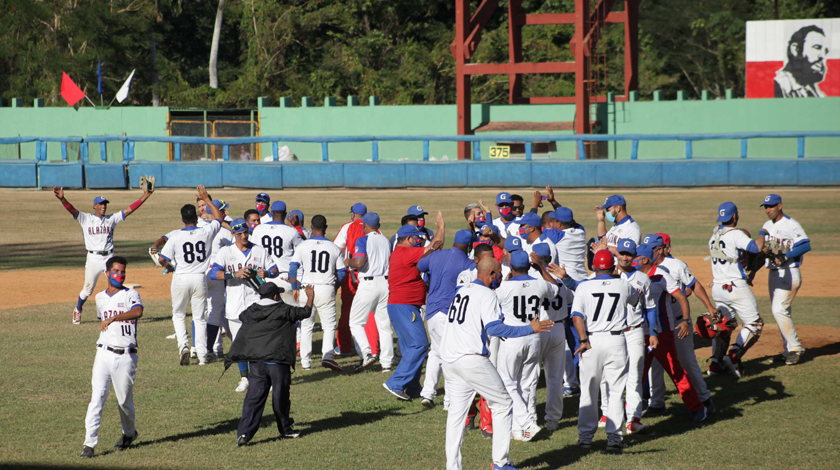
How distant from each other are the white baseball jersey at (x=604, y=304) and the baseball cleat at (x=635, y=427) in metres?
1.27

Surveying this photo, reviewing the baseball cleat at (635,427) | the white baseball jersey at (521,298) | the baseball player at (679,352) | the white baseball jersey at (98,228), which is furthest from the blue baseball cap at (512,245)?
the white baseball jersey at (98,228)

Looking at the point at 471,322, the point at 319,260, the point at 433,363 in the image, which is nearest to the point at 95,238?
the point at 319,260

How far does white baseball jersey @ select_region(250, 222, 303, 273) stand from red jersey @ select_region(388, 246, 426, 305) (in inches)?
81.0

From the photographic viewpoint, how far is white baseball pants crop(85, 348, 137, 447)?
7.69m

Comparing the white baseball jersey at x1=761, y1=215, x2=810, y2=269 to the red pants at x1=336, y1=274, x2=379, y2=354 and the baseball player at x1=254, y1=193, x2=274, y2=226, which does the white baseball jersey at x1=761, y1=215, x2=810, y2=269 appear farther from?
the baseball player at x1=254, y1=193, x2=274, y2=226

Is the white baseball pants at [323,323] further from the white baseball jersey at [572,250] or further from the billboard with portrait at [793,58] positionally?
the billboard with portrait at [793,58]

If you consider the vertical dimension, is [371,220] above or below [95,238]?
above

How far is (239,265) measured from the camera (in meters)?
10.5

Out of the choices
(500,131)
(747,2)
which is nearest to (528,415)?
(500,131)

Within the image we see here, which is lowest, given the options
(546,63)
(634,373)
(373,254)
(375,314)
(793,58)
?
(634,373)

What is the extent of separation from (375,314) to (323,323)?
692 mm

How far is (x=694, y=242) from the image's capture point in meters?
22.0

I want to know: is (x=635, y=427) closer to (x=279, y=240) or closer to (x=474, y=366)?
(x=474, y=366)

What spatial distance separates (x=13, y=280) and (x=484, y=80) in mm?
32817
